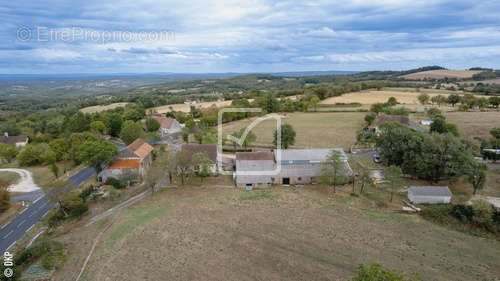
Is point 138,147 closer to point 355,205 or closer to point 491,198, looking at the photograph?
point 355,205

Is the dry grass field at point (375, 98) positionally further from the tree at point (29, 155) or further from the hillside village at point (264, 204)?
the tree at point (29, 155)

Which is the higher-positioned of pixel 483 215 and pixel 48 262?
pixel 483 215

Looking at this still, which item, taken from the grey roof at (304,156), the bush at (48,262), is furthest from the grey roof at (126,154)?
the grey roof at (304,156)

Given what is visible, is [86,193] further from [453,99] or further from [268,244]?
[453,99]

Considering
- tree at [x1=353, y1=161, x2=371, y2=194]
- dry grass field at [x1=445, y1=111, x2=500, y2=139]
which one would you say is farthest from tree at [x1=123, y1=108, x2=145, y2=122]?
dry grass field at [x1=445, y1=111, x2=500, y2=139]

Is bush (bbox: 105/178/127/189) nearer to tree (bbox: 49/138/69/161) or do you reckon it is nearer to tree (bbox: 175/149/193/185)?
tree (bbox: 175/149/193/185)

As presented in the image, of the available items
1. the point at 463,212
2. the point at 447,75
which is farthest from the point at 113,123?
the point at 447,75
